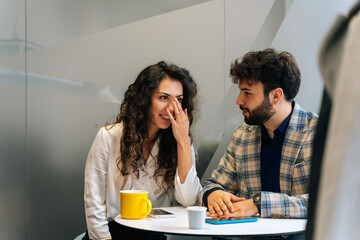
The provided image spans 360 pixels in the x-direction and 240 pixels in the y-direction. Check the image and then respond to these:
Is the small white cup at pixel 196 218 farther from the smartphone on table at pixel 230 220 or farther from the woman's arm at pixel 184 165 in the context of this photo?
the woman's arm at pixel 184 165

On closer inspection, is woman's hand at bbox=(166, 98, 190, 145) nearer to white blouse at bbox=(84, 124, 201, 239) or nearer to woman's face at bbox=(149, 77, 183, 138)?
woman's face at bbox=(149, 77, 183, 138)

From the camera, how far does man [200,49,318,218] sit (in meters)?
2.07

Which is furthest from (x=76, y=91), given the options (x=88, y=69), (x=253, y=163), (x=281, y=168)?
(x=281, y=168)

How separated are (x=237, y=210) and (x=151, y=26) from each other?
151cm

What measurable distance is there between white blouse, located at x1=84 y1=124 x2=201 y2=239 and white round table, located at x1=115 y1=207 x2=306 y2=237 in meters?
0.35

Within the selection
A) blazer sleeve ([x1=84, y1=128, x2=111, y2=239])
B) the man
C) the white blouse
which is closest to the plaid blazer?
the man

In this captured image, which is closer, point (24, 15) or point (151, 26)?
point (24, 15)

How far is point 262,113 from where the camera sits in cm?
227

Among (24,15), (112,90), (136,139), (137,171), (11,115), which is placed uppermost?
(24,15)

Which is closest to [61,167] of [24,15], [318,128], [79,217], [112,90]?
[79,217]

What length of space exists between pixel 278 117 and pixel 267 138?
132 mm

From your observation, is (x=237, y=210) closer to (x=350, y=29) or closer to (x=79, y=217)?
(x=79, y=217)

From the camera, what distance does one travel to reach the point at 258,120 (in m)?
2.28

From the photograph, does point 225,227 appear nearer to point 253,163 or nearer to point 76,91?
point 253,163
